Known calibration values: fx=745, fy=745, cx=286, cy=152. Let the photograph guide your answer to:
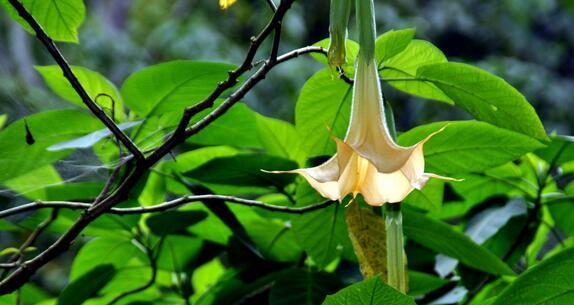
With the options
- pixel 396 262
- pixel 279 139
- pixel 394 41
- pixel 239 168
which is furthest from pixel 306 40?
pixel 396 262

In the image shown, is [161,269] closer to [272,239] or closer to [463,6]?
[272,239]

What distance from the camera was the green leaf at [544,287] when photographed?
0.49 m

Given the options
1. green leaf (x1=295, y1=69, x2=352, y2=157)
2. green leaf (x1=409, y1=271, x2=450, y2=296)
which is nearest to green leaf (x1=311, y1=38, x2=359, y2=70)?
green leaf (x1=295, y1=69, x2=352, y2=157)

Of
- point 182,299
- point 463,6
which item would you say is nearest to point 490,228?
point 182,299

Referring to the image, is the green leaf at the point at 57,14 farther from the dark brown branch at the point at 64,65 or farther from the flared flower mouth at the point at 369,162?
the flared flower mouth at the point at 369,162

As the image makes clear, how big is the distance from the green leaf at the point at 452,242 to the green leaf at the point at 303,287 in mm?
89

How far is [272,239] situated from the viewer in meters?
0.73

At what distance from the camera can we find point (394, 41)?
0.55m

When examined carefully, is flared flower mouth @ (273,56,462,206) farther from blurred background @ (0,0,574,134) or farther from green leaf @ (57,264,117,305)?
blurred background @ (0,0,574,134)

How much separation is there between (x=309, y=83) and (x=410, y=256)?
0.29m

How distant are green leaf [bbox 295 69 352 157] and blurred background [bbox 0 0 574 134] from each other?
384cm

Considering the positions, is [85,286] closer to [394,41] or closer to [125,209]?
[125,209]

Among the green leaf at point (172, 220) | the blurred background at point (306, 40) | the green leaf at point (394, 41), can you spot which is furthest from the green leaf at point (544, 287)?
the blurred background at point (306, 40)

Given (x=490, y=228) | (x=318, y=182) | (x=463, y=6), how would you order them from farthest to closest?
1. (x=463, y=6)
2. (x=490, y=228)
3. (x=318, y=182)
